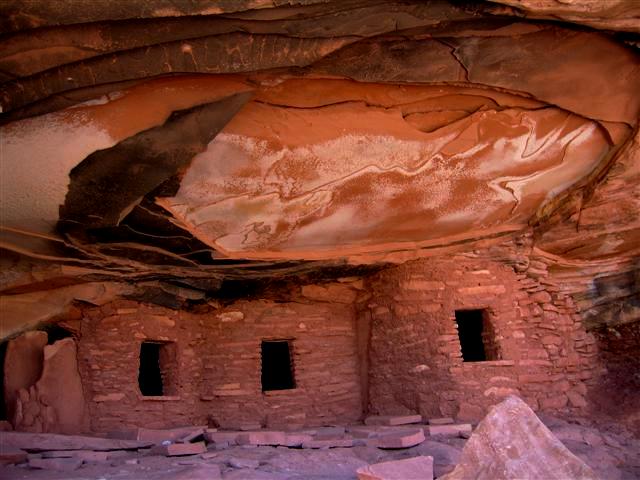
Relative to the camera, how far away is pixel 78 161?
11.7 ft

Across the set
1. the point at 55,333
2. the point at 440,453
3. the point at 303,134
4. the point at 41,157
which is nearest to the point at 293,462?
the point at 440,453

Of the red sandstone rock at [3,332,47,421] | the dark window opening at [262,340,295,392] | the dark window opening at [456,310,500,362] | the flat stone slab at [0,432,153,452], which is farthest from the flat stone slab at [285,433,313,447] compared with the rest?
the dark window opening at [262,340,295,392]

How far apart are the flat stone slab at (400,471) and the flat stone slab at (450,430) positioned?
1.32 metres

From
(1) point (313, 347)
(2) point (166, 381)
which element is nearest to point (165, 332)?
(2) point (166, 381)

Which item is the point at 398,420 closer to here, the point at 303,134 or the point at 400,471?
the point at 400,471

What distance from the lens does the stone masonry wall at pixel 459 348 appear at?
5.46 m

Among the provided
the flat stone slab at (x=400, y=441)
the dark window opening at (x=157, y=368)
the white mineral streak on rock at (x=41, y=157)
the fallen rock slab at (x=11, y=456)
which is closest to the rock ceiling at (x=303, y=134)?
the white mineral streak on rock at (x=41, y=157)

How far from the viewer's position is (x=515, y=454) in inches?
125

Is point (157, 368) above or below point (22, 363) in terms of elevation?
above

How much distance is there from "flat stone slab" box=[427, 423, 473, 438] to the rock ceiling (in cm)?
160

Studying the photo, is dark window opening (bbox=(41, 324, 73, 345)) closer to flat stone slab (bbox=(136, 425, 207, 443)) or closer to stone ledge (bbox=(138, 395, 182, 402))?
stone ledge (bbox=(138, 395, 182, 402))

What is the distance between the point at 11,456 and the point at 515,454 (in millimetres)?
3106

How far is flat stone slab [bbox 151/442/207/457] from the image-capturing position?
432cm

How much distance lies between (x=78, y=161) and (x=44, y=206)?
0.49m
